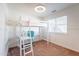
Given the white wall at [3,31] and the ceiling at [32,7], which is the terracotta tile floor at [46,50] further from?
the ceiling at [32,7]

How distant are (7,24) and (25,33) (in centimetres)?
25

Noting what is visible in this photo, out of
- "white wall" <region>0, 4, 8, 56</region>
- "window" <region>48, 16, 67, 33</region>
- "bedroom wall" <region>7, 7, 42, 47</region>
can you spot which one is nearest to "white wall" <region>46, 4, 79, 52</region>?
"window" <region>48, 16, 67, 33</region>

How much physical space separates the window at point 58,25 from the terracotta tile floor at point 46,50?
0.67 ft

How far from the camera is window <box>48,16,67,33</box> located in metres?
1.04

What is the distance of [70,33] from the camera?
3.40 ft

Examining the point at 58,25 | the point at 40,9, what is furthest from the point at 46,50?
the point at 40,9

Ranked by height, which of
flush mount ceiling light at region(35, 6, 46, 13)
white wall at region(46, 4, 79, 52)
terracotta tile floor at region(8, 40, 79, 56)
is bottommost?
terracotta tile floor at region(8, 40, 79, 56)

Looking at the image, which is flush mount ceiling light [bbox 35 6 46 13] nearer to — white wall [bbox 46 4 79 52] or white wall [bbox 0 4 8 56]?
white wall [bbox 46 4 79 52]

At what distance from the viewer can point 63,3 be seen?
3.06 ft

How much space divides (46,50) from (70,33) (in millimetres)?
383

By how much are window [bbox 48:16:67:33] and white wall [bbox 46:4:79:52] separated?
0.13 feet

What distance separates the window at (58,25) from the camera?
104cm

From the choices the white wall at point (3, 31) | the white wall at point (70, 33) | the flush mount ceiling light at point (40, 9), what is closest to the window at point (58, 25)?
the white wall at point (70, 33)

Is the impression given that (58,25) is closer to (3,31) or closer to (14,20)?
(14,20)
